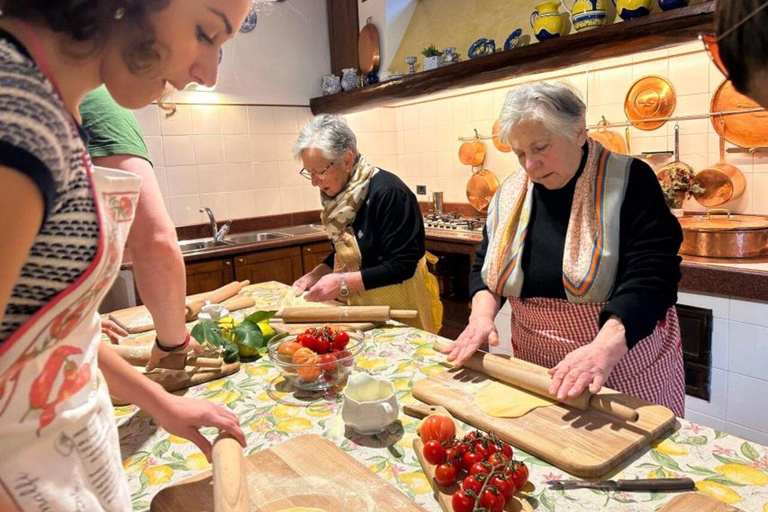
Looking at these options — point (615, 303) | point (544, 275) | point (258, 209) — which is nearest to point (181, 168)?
point (258, 209)

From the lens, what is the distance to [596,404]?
1.10m

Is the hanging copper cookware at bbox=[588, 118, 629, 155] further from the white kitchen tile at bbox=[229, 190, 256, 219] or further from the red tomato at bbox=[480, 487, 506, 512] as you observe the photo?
the red tomato at bbox=[480, 487, 506, 512]

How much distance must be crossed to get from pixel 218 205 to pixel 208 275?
80 centimetres

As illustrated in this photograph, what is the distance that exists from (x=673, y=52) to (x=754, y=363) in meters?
1.54

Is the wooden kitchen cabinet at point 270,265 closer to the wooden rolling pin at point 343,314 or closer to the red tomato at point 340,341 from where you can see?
the wooden rolling pin at point 343,314

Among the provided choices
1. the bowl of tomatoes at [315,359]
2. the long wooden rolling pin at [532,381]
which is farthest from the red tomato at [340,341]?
the long wooden rolling pin at [532,381]

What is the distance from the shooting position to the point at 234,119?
4031 millimetres

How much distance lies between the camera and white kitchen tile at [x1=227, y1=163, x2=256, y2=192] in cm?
406

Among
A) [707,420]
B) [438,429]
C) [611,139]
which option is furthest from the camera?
[611,139]

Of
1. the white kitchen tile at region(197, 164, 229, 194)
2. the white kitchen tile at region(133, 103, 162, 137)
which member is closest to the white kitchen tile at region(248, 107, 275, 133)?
the white kitchen tile at region(197, 164, 229, 194)

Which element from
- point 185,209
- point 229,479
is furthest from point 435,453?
point 185,209

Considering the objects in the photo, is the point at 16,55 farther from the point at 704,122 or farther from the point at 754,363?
the point at 704,122

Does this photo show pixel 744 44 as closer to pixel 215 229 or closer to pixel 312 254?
pixel 312 254

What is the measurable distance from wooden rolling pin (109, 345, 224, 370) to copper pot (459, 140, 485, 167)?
2.79 m
